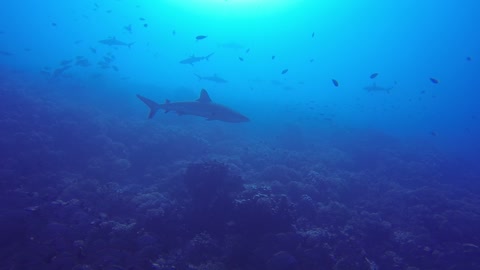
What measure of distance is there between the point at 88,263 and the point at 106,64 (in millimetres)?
24005

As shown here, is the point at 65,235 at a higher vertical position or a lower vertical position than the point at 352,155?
lower

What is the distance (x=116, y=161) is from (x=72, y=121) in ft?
16.1

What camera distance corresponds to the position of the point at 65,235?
721cm

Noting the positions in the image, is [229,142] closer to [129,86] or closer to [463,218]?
[463,218]

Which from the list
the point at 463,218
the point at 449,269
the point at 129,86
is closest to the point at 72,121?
the point at 449,269

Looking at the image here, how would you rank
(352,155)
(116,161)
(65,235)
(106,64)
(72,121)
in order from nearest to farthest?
(65,235) → (116,161) → (72,121) → (352,155) → (106,64)

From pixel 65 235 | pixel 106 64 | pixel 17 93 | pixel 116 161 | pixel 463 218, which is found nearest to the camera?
pixel 65 235

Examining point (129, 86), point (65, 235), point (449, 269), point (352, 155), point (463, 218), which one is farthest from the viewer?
point (129, 86)

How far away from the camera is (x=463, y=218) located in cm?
1039

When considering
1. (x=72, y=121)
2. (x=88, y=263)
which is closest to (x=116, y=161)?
(x=72, y=121)

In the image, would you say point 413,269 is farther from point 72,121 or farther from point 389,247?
point 72,121

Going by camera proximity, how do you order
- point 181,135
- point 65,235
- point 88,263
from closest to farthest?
point 88,263, point 65,235, point 181,135

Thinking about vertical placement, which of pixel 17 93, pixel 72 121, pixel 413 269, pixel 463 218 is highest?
pixel 463 218

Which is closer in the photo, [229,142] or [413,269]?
[413,269]
